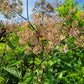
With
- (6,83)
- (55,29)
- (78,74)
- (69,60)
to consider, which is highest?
(55,29)

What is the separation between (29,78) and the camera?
1.43 metres

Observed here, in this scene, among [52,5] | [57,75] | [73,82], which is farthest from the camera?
[52,5]

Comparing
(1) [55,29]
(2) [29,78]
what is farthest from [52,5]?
(2) [29,78]

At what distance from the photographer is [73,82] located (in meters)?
1.63

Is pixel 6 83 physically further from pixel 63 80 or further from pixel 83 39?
pixel 83 39

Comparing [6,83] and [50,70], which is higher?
[50,70]

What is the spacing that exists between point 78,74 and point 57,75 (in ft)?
1.03

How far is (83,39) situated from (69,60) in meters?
0.76

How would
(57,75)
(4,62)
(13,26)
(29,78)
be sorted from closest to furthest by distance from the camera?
1. (29,78)
2. (57,75)
3. (13,26)
4. (4,62)

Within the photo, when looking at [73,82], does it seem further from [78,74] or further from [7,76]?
[7,76]

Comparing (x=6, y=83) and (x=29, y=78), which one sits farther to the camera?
(x=6, y=83)

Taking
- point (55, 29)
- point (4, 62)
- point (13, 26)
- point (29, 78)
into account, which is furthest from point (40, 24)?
point (4, 62)

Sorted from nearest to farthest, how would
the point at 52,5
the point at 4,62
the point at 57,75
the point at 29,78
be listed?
the point at 29,78, the point at 57,75, the point at 4,62, the point at 52,5

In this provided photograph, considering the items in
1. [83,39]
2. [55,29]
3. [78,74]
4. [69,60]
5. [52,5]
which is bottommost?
[78,74]
